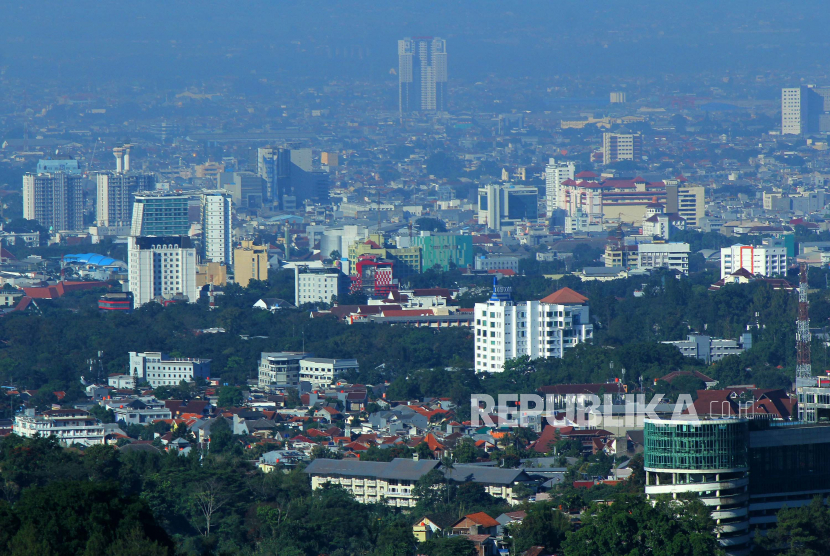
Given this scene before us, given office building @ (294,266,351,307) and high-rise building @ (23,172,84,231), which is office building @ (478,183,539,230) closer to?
high-rise building @ (23,172,84,231)

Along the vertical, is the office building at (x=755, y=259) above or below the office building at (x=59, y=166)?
below

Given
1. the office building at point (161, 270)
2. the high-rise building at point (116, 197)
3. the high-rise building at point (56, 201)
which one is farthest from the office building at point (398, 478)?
the high-rise building at point (56, 201)

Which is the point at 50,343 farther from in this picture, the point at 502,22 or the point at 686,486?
the point at 502,22

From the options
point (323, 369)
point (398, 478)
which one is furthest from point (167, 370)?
point (398, 478)

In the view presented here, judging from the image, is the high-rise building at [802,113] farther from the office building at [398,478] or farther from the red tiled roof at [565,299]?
the office building at [398,478]

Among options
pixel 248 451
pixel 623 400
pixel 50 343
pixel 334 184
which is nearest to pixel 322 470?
pixel 248 451

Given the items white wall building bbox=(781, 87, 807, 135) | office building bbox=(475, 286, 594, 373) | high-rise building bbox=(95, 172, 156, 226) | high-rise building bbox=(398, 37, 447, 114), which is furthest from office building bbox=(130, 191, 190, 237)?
high-rise building bbox=(398, 37, 447, 114)

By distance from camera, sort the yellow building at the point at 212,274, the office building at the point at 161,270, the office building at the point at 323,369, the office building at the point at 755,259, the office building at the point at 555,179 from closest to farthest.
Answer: the office building at the point at 323,369
the office building at the point at 755,259
the office building at the point at 161,270
the yellow building at the point at 212,274
the office building at the point at 555,179
